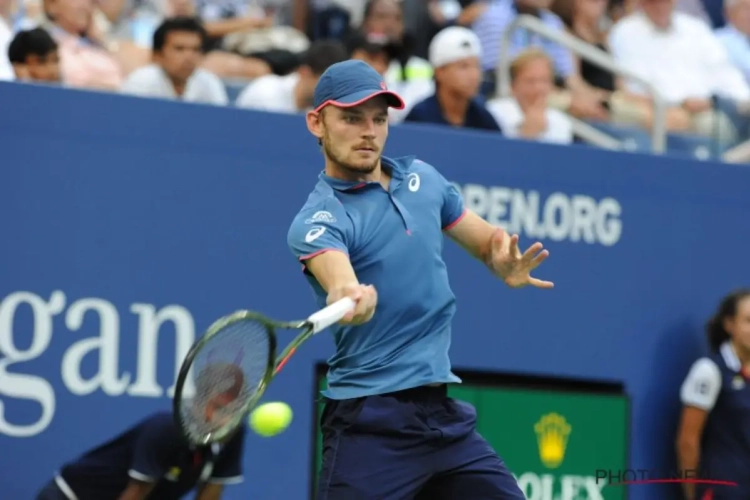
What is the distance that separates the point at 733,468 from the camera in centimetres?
812

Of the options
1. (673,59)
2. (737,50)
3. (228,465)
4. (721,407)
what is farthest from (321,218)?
(737,50)

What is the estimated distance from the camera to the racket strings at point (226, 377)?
14.3 feet

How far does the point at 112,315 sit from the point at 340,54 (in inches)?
83.0

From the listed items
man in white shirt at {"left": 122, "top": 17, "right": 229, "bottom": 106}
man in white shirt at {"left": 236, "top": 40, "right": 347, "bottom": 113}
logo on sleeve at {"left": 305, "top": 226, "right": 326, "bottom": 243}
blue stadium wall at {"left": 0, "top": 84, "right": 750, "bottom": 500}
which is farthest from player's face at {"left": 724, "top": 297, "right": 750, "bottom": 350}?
logo on sleeve at {"left": 305, "top": 226, "right": 326, "bottom": 243}

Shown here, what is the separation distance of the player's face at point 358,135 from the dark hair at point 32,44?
316 centimetres

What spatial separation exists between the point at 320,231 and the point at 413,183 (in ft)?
1.54

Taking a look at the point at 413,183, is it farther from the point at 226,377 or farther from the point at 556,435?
the point at 556,435

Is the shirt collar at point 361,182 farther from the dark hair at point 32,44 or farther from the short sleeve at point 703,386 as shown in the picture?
the short sleeve at point 703,386

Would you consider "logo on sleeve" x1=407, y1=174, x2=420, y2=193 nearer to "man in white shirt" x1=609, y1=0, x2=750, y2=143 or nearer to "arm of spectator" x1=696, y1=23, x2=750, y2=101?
"man in white shirt" x1=609, y1=0, x2=750, y2=143

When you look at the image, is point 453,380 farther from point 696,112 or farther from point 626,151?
point 696,112

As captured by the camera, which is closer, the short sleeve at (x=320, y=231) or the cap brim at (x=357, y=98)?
the short sleeve at (x=320, y=231)

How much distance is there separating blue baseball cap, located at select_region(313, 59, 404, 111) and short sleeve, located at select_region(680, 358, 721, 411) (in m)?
4.25

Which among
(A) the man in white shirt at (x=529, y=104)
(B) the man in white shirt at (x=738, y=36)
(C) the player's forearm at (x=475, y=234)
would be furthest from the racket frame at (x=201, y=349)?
(B) the man in white shirt at (x=738, y=36)

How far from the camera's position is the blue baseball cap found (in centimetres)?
469
